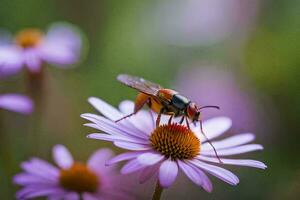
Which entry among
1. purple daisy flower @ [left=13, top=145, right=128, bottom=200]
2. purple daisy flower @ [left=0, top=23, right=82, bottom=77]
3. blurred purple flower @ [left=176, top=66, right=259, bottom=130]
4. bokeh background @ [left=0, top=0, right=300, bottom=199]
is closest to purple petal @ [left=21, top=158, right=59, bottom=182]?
purple daisy flower @ [left=13, top=145, right=128, bottom=200]

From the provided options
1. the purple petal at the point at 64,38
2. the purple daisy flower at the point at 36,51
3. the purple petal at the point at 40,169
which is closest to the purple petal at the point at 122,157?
the purple petal at the point at 40,169

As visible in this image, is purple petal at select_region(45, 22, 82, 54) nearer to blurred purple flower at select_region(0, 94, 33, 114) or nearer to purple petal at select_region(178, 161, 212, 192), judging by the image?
blurred purple flower at select_region(0, 94, 33, 114)

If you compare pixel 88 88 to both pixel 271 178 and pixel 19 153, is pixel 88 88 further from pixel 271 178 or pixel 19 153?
pixel 271 178

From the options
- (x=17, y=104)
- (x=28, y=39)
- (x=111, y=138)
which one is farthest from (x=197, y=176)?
(x=28, y=39)

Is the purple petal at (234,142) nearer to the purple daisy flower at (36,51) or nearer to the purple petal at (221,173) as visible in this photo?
the purple petal at (221,173)

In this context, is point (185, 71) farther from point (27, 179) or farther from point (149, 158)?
point (149, 158)
